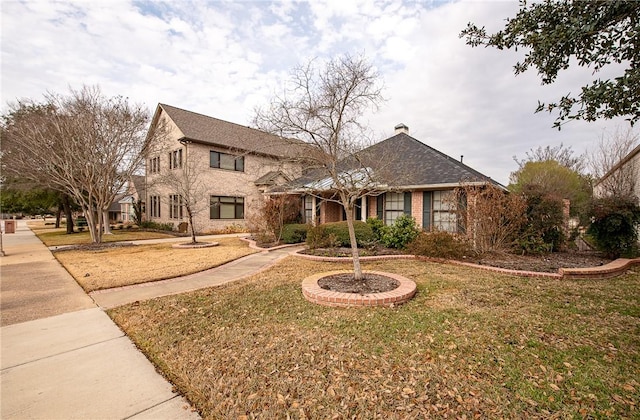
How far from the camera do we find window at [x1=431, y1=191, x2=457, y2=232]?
1095cm

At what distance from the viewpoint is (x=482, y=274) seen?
6.89 meters

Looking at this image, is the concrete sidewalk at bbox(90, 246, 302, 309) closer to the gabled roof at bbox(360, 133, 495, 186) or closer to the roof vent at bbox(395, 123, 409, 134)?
the gabled roof at bbox(360, 133, 495, 186)

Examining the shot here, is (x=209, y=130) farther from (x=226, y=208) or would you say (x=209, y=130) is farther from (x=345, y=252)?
(x=345, y=252)

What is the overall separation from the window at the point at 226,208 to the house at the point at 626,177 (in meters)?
21.4

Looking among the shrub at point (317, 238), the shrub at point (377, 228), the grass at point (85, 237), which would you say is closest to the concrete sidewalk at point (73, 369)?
the shrub at point (317, 238)

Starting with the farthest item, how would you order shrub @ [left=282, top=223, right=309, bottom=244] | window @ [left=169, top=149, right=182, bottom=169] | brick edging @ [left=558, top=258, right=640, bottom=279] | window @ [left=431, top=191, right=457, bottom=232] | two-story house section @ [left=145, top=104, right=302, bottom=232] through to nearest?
window @ [left=169, top=149, right=182, bottom=169] → two-story house section @ [left=145, top=104, right=302, bottom=232] → shrub @ [left=282, top=223, right=309, bottom=244] → window @ [left=431, top=191, right=457, bottom=232] → brick edging @ [left=558, top=258, right=640, bottom=279]

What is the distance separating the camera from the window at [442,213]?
1095 cm

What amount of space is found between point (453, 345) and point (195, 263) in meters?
7.68

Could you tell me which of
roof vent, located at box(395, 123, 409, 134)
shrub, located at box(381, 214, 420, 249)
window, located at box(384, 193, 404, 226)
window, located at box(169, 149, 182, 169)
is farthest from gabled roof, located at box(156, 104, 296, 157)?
shrub, located at box(381, 214, 420, 249)

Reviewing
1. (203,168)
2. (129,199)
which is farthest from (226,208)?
(129,199)

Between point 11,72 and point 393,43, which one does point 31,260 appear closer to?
point 11,72

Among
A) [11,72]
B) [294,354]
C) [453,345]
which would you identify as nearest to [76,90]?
[11,72]

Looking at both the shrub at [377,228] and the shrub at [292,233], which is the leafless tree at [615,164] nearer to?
the shrub at [377,228]

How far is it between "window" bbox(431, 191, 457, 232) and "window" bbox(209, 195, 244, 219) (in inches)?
558
